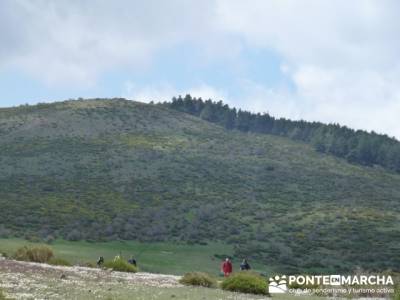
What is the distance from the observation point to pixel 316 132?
413 ft

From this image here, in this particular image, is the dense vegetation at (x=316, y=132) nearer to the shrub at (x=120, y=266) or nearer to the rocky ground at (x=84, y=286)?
the shrub at (x=120, y=266)

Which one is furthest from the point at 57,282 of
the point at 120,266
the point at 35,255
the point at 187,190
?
the point at 187,190

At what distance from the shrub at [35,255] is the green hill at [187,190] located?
14150 millimetres

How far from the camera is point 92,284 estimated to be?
23.5 m

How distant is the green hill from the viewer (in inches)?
2100

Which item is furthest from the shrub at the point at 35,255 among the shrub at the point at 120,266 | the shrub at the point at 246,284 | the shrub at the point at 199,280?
the shrub at the point at 246,284

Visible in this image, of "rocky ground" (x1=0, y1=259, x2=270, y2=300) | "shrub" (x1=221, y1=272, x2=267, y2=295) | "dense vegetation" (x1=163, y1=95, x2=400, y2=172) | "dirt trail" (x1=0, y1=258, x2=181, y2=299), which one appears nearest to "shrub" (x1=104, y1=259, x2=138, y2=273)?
"dirt trail" (x1=0, y1=258, x2=181, y2=299)

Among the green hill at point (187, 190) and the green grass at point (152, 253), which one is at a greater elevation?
the green hill at point (187, 190)

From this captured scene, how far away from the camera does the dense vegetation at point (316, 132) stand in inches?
4599

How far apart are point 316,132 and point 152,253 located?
82.7 meters

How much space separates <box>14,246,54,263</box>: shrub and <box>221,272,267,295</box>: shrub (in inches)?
476

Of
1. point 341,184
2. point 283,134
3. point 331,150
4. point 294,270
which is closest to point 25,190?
point 294,270

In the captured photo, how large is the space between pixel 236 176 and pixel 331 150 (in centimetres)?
3951
